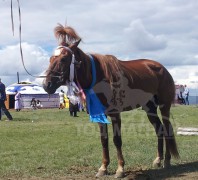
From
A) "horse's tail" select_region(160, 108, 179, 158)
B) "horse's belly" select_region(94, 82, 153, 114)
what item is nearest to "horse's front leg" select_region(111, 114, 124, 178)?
"horse's belly" select_region(94, 82, 153, 114)

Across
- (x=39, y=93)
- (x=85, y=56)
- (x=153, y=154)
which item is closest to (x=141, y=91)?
(x=85, y=56)

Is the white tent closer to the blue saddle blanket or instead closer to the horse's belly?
the horse's belly

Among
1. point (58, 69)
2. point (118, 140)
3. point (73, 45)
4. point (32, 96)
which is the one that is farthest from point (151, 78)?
point (32, 96)

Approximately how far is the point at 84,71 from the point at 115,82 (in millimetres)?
576

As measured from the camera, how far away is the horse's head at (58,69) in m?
6.71

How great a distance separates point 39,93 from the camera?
154ft

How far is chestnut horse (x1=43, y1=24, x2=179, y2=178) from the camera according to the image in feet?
22.5

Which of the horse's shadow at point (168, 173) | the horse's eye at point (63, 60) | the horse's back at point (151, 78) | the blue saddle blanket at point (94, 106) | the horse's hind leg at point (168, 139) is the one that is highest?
the horse's eye at point (63, 60)

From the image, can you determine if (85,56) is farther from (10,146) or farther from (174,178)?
(10,146)

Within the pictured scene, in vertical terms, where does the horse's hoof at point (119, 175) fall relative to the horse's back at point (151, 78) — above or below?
below

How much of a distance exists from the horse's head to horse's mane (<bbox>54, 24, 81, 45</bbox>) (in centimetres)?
21

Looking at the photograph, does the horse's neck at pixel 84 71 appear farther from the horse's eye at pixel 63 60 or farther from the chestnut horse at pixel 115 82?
the horse's eye at pixel 63 60

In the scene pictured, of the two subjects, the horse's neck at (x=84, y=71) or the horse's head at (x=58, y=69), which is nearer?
the horse's head at (x=58, y=69)

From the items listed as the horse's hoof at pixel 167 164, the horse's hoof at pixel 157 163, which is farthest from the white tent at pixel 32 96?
the horse's hoof at pixel 167 164
